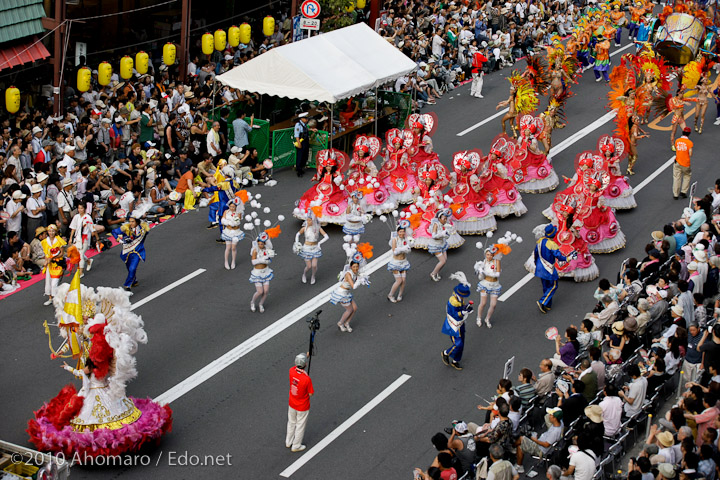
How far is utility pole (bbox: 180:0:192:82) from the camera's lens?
26453mm

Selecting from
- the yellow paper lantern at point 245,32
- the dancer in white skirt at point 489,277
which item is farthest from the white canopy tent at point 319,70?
the dancer in white skirt at point 489,277

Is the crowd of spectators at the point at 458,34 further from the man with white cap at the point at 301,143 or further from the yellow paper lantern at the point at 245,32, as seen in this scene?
the man with white cap at the point at 301,143

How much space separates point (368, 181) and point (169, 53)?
6495 mm

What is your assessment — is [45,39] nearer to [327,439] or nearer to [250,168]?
[250,168]

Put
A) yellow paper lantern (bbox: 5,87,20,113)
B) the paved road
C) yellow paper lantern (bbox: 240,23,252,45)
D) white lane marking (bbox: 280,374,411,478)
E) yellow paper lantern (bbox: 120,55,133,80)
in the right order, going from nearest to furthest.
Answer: white lane marking (bbox: 280,374,411,478) < the paved road < yellow paper lantern (bbox: 5,87,20,113) < yellow paper lantern (bbox: 120,55,133,80) < yellow paper lantern (bbox: 240,23,252,45)

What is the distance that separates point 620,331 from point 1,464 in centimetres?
928

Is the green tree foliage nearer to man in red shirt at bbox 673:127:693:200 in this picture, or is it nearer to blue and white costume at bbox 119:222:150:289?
man in red shirt at bbox 673:127:693:200

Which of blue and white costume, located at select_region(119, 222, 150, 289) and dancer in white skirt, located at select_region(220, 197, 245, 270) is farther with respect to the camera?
dancer in white skirt, located at select_region(220, 197, 245, 270)

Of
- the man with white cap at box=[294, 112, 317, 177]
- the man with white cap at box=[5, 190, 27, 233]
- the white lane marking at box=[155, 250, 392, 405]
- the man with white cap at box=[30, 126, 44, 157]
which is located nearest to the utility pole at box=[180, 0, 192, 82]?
the man with white cap at box=[294, 112, 317, 177]

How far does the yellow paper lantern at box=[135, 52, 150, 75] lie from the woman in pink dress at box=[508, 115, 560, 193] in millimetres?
8908

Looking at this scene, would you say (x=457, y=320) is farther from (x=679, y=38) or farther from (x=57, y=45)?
(x=679, y=38)

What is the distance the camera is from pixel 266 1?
31.4 meters

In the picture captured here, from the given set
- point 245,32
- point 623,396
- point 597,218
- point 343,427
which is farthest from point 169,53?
point 623,396

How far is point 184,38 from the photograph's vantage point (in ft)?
86.9
